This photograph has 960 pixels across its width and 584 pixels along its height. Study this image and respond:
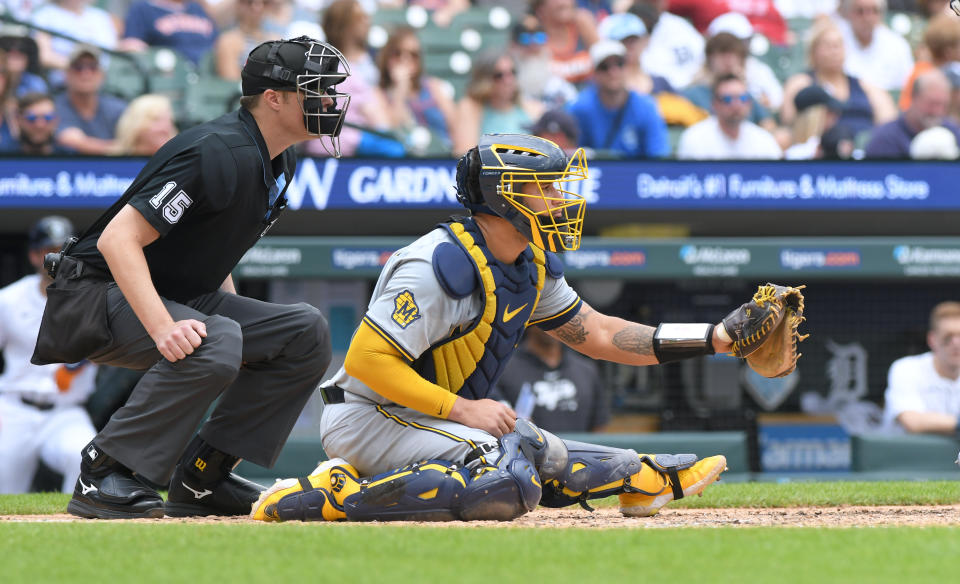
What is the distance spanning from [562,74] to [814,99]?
2020 mm

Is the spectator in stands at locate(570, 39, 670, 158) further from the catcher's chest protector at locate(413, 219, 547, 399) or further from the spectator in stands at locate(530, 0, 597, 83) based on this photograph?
the catcher's chest protector at locate(413, 219, 547, 399)

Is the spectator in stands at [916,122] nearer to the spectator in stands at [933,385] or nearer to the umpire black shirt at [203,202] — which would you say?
the spectator in stands at [933,385]

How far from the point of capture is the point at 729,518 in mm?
4352

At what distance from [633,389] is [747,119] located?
7.48ft

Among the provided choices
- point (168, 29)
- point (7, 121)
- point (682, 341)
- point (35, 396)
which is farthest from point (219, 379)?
point (168, 29)

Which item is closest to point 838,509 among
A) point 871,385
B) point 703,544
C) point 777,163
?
point 703,544

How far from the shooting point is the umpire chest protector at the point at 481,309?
402 centimetres

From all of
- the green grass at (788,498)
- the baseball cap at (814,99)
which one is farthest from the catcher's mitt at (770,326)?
the baseball cap at (814,99)

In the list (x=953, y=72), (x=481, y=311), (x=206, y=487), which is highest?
(x=953, y=72)

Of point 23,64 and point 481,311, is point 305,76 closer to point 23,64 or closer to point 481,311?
point 481,311

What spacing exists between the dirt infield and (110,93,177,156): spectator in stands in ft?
13.2

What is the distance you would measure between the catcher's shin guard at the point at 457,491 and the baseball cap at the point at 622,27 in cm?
672

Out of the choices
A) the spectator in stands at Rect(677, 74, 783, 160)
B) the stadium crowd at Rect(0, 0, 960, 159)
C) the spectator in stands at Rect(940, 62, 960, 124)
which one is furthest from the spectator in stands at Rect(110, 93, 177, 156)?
the spectator in stands at Rect(940, 62, 960, 124)

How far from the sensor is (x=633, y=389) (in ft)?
29.7
